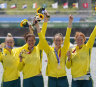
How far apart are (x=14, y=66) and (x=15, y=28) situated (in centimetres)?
1323

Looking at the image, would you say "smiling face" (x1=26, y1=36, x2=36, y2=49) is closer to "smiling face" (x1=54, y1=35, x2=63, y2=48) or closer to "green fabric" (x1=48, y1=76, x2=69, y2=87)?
"smiling face" (x1=54, y1=35, x2=63, y2=48)

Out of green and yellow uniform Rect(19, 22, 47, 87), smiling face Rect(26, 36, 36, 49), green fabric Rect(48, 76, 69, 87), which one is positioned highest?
smiling face Rect(26, 36, 36, 49)

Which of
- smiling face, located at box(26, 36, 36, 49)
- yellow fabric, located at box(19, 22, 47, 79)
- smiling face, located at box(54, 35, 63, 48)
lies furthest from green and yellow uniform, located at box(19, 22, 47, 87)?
smiling face, located at box(54, 35, 63, 48)

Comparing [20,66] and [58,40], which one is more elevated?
[58,40]

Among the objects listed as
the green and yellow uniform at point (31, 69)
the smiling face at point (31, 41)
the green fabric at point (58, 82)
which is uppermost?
the smiling face at point (31, 41)

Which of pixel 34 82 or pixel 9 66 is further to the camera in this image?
pixel 9 66

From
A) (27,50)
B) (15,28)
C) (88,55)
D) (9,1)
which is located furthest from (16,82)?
(9,1)

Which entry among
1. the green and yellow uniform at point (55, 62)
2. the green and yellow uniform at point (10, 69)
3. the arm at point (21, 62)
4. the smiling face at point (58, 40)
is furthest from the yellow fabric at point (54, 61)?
the green and yellow uniform at point (10, 69)

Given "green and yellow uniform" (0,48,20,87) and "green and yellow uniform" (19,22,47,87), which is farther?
"green and yellow uniform" (0,48,20,87)

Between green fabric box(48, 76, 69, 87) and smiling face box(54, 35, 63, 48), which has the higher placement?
smiling face box(54, 35, 63, 48)

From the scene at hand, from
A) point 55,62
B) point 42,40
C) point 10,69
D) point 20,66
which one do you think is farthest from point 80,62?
point 10,69

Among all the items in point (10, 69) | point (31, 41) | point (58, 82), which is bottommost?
point (58, 82)

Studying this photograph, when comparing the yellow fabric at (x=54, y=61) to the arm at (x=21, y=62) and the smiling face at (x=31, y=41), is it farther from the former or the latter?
the arm at (x=21, y=62)

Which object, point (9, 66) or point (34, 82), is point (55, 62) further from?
point (9, 66)
